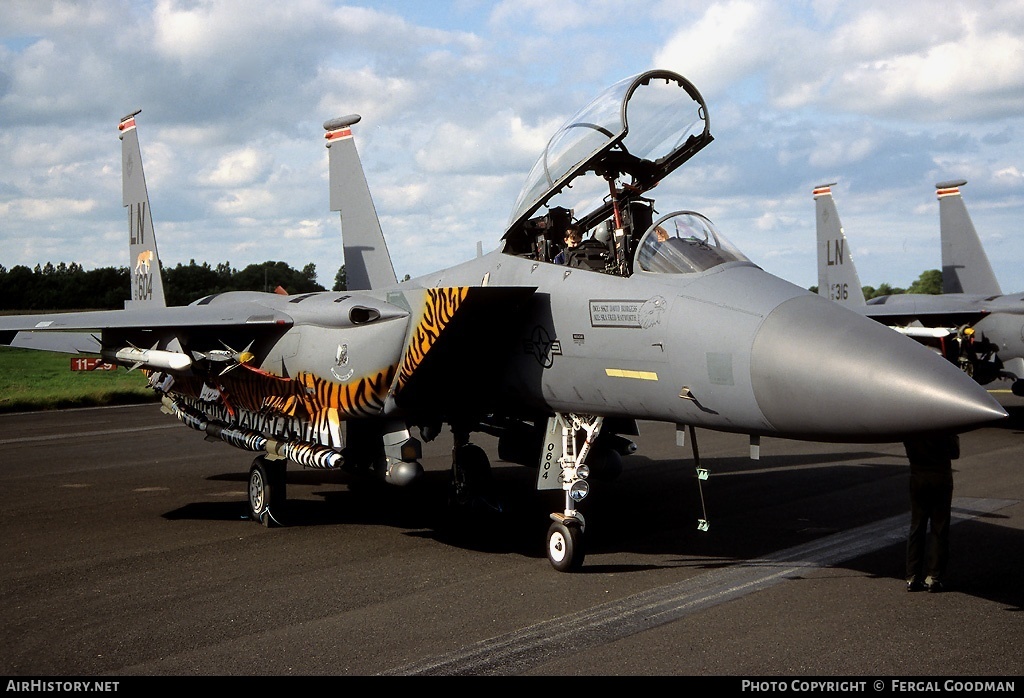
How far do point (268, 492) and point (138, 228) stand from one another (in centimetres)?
672

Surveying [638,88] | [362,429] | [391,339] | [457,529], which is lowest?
[457,529]

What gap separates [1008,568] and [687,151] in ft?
14.6

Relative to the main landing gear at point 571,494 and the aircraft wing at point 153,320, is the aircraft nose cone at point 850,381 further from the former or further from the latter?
the aircraft wing at point 153,320

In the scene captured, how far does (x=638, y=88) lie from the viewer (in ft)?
24.8

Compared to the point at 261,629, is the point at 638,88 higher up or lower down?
higher up

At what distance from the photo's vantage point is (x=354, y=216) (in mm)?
16172

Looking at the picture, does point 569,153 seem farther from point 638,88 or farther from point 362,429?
point 362,429

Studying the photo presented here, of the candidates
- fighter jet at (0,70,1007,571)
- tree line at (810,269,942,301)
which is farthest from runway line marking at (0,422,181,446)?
tree line at (810,269,942,301)

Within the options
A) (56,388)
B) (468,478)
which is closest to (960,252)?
(468,478)

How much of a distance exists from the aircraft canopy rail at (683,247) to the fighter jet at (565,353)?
2 cm

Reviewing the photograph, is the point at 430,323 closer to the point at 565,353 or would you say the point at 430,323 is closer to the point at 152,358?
the point at 565,353

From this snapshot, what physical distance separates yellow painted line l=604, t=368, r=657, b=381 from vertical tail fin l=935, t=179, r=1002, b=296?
18.7 meters
